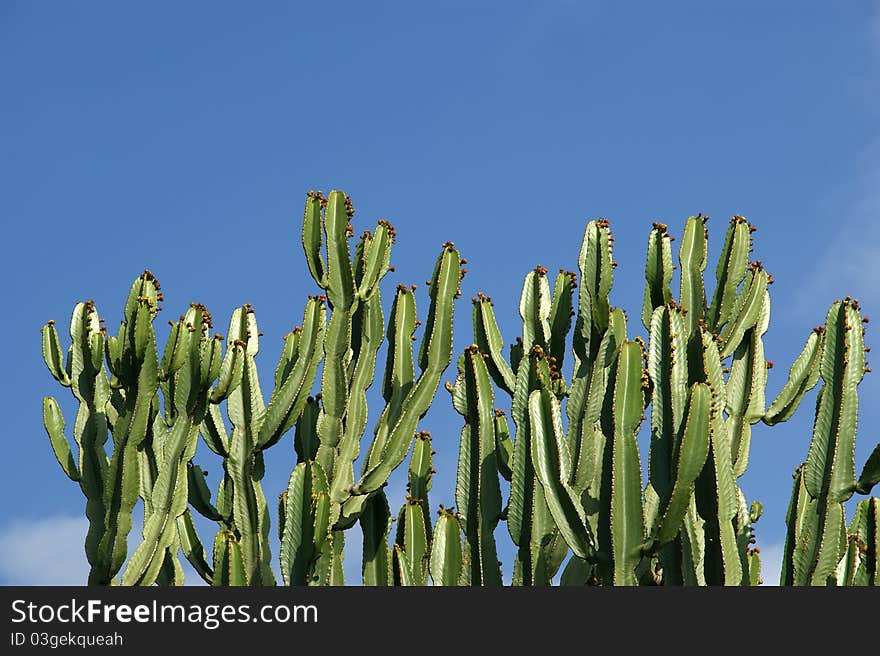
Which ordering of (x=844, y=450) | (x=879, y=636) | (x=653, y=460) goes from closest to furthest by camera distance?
(x=879, y=636)
(x=653, y=460)
(x=844, y=450)

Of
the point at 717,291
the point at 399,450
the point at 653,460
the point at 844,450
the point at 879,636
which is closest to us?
the point at 879,636

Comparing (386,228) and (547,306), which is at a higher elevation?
(386,228)

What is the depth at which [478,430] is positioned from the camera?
7227 millimetres

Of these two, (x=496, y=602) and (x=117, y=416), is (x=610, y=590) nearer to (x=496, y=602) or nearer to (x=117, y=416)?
(x=496, y=602)

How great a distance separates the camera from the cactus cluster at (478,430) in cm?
632

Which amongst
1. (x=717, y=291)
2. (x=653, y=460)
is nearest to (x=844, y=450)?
(x=653, y=460)

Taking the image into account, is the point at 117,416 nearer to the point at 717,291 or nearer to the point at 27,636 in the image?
the point at 27,636

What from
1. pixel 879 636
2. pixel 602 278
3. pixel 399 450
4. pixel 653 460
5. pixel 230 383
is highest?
pixel 602 278

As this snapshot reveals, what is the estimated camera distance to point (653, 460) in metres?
6.26

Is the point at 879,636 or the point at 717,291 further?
the point at 717,291

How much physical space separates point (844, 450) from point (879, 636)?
1.57 metres

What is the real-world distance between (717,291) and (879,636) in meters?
3.26

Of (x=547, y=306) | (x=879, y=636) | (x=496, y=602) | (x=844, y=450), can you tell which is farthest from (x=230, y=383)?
(x=879, y=636)

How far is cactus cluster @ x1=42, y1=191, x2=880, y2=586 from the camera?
20.7 feet
